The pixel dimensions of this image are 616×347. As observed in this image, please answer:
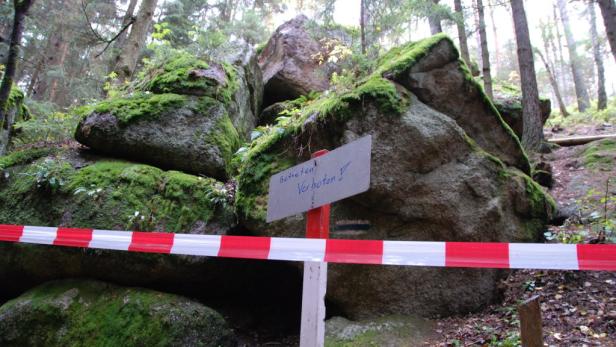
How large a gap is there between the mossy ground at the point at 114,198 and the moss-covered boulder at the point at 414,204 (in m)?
1.07

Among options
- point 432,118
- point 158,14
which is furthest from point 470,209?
point 158,14

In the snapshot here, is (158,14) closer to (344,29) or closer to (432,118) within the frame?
(344,29)

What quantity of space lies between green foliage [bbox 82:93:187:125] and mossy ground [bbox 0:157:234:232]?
0.80 metres

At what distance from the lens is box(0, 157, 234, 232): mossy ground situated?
564 cm

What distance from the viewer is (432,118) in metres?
5.18

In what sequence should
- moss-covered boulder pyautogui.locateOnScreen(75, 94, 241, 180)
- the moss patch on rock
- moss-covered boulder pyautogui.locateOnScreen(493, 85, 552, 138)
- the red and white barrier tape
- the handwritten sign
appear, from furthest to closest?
moss-covered boulder pyautogui.locateOnScreen(493, 85, 552, 138), moss-covered boulder pyautogui.locateOnScreen(75, 94, 241, 180), the moss patch on rock, the handwritten sign, the red and white barrier tape

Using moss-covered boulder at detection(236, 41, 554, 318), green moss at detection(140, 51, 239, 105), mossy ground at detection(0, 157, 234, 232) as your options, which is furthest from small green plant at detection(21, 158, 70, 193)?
moss-covered boulder at detection(236, 41, 554, 318)

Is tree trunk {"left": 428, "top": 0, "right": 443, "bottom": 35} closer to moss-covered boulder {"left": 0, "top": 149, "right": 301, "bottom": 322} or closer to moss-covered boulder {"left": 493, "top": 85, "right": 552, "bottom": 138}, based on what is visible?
moss-covered boulder {"left": 493, "top": 85, "right": 552, "bottom": 138}

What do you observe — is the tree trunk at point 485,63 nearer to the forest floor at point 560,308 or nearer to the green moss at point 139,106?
the forest floor at point 560,308

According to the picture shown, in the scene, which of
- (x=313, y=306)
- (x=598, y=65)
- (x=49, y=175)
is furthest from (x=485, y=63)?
(x=598, y=65)

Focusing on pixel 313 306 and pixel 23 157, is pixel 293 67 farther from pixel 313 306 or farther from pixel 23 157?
pixel 313 306

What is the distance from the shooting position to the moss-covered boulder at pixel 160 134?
21.2ft

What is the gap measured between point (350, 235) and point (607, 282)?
2898 millimetres

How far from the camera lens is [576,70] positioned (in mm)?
23734
